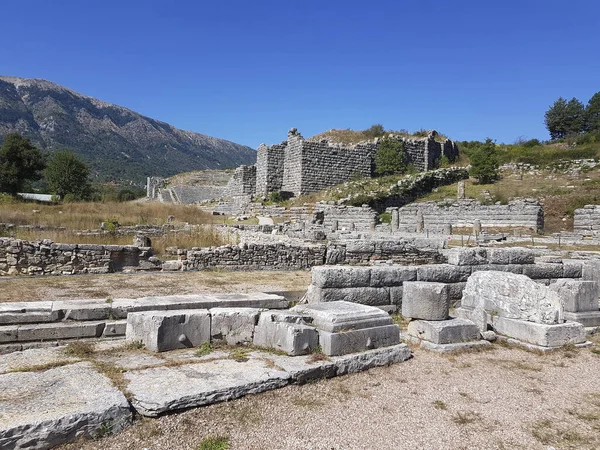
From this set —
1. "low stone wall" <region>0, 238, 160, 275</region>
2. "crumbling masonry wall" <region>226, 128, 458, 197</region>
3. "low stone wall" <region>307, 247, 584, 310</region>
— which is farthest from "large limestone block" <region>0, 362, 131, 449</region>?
"crumbling masonry wall" <region>226, 128, 458, 197</region>

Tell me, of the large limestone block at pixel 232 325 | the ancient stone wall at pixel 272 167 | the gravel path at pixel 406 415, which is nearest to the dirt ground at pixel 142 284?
the large limestone block at pixel 232 325

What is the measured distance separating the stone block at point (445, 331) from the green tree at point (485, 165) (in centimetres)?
2952

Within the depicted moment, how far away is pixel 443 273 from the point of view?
845 centimetres

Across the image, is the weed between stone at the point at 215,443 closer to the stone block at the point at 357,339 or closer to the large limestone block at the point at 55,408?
the large limestone block at the point at 55,408

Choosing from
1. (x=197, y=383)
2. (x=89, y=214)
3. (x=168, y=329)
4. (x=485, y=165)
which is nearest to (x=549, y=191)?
(x=485, y=165)

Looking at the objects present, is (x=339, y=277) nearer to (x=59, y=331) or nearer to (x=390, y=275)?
(x=390, y=275)

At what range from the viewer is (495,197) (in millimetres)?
29266

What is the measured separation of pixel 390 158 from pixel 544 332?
31.4 m

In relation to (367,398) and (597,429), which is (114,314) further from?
(597,429)

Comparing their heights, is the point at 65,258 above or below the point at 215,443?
above

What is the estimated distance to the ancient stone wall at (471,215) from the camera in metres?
24.0

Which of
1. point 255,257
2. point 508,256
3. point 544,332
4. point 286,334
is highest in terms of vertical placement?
point 508,256

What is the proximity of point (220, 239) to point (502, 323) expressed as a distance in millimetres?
14306

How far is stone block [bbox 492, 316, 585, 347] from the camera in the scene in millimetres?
6477
